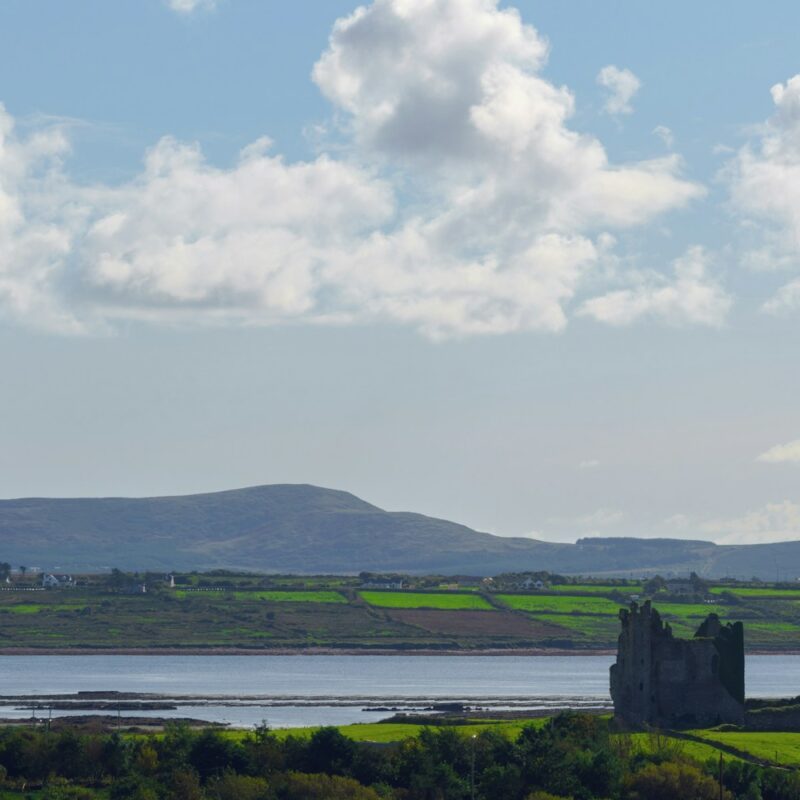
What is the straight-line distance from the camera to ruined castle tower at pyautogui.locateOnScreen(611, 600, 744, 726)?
112312mm

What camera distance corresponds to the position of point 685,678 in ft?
371

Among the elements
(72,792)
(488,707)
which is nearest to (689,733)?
(72,792)

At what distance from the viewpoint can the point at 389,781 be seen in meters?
94.4

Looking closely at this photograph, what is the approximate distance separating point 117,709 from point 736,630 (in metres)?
58.1

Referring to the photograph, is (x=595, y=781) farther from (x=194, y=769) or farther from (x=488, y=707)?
(x=488, y=707)

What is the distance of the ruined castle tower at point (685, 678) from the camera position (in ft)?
368

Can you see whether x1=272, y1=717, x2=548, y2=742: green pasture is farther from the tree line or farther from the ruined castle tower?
the ruined castle tower

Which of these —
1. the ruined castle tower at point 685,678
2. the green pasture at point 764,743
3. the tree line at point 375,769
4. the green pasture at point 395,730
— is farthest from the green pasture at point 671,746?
the green pasture at point 395,730

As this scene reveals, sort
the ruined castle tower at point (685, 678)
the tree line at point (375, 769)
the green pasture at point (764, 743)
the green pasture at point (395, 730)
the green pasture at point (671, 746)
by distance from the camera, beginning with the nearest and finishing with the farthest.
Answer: the tree line at point (375, 769), the green pasture at point (671, 746), the green pasture at point (764, 743), the green pasture at point (395, 730), the ruined castle tower at point (685, 678)

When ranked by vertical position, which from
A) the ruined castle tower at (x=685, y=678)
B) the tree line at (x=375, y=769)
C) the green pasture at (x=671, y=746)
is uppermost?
the ruined castle tower at (x=685, y=678)

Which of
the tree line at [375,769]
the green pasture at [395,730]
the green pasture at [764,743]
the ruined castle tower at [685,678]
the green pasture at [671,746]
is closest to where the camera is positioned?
the tree line at [375,769]

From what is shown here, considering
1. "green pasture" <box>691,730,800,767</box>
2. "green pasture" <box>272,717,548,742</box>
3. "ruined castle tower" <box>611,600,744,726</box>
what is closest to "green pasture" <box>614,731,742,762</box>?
"green pasture" <box>691,730,800,767</box>

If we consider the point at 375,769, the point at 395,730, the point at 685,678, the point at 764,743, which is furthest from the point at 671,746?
the point at 395,730

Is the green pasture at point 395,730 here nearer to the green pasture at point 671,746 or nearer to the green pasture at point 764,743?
the green pasture at point 671,746
